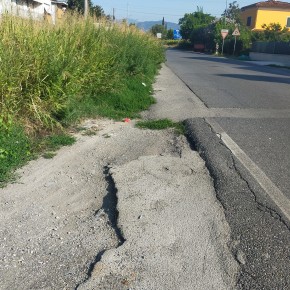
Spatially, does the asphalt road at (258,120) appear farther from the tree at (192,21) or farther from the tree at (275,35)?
the tree at (192,21)

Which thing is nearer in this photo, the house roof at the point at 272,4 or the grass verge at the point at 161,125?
the grass verge at the point at 161,125

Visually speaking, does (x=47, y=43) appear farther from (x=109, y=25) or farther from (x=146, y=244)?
(x=109, y=25)

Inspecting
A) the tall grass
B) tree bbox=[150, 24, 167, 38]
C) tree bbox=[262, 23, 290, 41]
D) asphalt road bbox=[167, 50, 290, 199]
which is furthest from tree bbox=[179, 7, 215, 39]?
the tall grass

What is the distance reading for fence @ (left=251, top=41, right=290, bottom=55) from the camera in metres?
39.1

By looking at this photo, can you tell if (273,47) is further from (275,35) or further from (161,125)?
→ (161,125)

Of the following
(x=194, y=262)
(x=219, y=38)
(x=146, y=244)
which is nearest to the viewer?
(x=194, y=262)

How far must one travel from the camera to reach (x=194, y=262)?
324 centimetres

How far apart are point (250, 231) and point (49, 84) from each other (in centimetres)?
426

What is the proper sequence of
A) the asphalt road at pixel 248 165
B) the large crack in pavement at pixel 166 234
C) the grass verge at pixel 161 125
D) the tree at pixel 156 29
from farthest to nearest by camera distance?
1. the tree at pixel 156 29
2. the grass verge at pixel 161 125
3. the asphalt road at pixel 248 165
4. the large crack in pavement at pixel 166 234

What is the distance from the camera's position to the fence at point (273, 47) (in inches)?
1539

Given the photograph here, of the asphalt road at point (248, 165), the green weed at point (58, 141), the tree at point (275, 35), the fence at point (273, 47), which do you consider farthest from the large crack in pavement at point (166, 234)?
the tree at point (275, 35)

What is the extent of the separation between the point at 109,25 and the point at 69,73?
229 inches

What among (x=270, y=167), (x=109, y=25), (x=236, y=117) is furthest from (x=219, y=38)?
(x=270, y=167)

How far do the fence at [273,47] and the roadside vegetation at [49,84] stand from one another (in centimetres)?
3340
